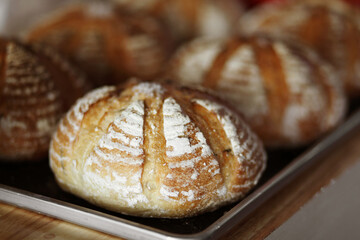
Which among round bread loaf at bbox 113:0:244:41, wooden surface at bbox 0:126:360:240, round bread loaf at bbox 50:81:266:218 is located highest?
round bread loaf at bbox 113:0:244:41

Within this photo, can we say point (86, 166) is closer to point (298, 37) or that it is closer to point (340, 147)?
point (340, 147)

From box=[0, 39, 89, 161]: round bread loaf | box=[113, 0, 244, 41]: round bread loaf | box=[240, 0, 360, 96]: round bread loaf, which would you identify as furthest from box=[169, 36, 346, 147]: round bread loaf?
box=[113, 0, 244, 41]: round bread loaf

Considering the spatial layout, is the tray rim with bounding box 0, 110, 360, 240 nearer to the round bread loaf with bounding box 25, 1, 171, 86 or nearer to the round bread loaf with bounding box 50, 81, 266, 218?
the round bread loaf with bounding box 50, 81, 266, 218

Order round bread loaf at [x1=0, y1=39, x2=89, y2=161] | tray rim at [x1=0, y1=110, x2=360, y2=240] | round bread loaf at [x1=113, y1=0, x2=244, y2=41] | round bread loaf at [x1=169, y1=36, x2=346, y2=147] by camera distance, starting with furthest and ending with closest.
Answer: round bread loaf at [x1=113, y1=0, x2=244, y2=41] < round bread loaf at [x1=169, y1=36, x2=346, y2=147] < round bread loaf at [x1=0, y1=39, x2=89, y2=161] < tray rim at [x1=0, y1=110, x2=360, y2=240]

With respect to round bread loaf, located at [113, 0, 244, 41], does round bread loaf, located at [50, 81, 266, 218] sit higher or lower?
lower

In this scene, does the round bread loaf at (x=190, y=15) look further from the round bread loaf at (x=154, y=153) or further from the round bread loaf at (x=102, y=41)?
the round bread loaf at (x=154, y=153)

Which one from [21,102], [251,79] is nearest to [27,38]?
[21,102]

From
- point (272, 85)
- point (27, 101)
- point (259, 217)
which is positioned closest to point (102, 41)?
point (27, 101)

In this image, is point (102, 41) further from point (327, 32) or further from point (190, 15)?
point (327, 32)
